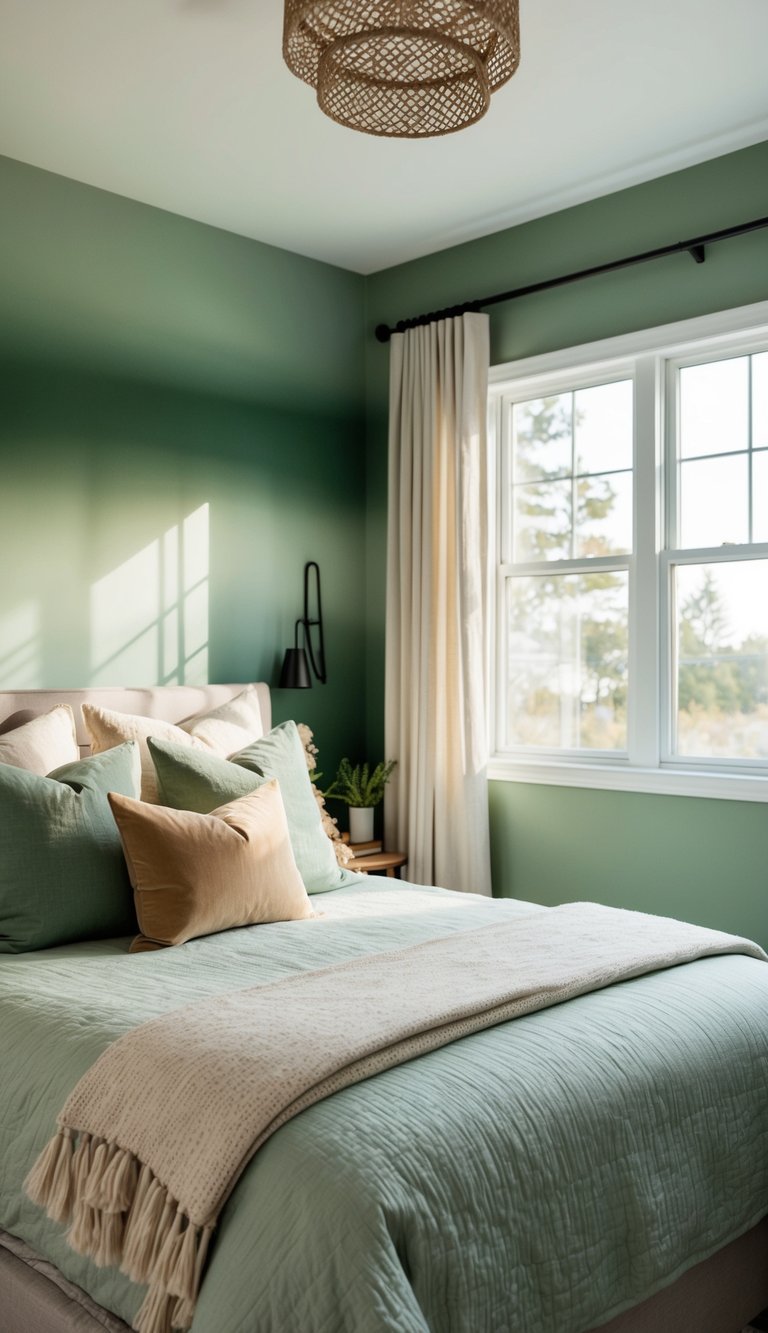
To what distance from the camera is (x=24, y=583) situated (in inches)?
140

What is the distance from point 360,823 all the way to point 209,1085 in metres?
2.60

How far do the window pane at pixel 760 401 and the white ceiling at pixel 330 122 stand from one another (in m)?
0.66

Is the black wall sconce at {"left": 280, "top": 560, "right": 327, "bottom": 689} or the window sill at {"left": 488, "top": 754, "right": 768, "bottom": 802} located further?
the black wall sconce at {"left": 280, "top": 560, "right": 327, "bottom": 689}

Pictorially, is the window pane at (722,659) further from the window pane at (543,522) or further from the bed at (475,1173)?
the bed at (475,1173)

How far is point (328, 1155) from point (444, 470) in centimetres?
307

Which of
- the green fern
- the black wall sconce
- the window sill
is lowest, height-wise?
the green fern

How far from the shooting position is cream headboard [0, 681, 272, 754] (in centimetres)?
331

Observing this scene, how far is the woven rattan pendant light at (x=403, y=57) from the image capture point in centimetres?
211

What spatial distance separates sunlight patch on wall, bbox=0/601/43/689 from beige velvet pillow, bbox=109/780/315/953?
3.43 ft

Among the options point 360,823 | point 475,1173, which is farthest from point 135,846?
point 360,823

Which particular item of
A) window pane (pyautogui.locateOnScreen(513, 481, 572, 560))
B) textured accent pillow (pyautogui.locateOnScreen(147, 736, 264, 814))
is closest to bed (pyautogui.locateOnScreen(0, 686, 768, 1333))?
textured accent pillow (pyautogui.locateOnScreen(147, 736, 264, 814))

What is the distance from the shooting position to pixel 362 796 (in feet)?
Result: 14.1

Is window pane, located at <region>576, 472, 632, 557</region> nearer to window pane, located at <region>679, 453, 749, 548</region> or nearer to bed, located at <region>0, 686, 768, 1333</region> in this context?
window pane, located at <region>679, 453, 749, 548</region>

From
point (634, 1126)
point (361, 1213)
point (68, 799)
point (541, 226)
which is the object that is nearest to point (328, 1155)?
point (361, 1213)
